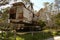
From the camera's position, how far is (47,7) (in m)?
25.4

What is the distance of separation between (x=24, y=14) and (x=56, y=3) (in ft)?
35.4

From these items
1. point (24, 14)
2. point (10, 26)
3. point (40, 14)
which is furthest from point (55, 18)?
point (10, 26)

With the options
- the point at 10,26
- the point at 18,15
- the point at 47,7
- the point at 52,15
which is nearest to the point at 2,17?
the point at 10,26

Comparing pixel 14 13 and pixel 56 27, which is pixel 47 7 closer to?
pixel 56 27

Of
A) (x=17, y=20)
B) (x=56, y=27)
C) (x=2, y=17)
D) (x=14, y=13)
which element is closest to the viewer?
(x=2, y=17)

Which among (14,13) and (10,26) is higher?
(14,13)

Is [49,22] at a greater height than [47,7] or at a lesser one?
lesser

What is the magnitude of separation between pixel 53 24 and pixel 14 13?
680cm

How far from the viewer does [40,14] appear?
81.7 ft

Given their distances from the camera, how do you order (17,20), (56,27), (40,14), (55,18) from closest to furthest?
1. (17,20)
2. (56,27)
3. (55,18)
4. (40,14)

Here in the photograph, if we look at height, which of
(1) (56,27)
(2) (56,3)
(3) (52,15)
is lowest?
(1) (56,27)

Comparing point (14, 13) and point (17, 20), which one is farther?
point (14, 13)

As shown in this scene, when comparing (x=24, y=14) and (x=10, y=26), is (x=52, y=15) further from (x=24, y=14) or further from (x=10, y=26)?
(x=10, y=26)

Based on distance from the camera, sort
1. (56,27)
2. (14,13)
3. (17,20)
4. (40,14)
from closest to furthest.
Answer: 1. (17,20)
2. (14,13)
3. (56,27)
4. (40,14)
